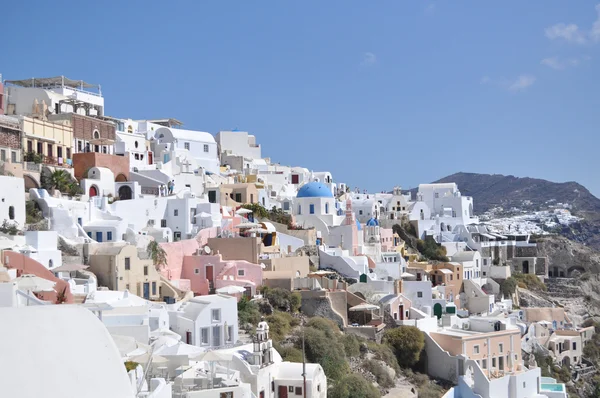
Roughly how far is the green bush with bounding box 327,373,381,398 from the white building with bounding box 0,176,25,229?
1400cm

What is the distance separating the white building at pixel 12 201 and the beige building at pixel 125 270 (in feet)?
10.7

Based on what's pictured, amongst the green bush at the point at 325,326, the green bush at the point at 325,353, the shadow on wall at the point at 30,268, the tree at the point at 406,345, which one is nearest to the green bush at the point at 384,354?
the tree at the point at 406,345

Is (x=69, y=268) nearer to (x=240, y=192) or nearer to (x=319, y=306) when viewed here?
(x=319, y=306)

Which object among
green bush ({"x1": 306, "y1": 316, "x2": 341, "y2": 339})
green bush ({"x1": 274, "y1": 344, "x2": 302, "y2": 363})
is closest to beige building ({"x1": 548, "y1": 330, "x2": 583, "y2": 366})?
green bush ({"x1": 306, "y1": 316, "x2": 341, "y2": 339})

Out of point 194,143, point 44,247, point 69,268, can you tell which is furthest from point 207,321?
A: point 194,143

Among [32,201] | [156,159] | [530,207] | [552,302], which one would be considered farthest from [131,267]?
[530,207]

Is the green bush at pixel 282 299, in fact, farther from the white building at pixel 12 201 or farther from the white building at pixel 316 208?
the white building at pixel 316 208

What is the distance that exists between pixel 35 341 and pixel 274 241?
3187 cm

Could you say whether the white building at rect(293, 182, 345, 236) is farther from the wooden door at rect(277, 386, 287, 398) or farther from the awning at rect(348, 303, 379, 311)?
the wooden door at rect(277, 386, 287, 398)

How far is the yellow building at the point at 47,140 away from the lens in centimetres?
3681

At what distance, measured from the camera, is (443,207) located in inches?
2566

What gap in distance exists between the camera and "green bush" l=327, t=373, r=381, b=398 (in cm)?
2600

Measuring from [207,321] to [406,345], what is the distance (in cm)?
1066

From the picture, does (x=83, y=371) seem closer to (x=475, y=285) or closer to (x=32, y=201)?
(x=32, y=201)
